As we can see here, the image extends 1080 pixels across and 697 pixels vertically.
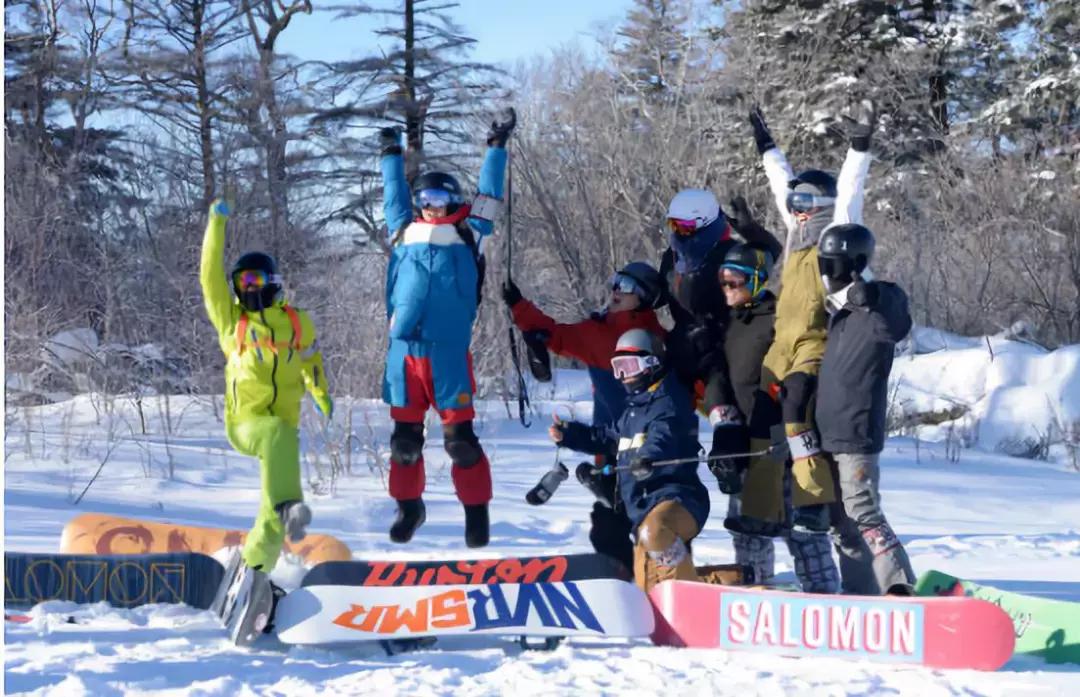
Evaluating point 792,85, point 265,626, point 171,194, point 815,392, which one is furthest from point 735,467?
point 792,85

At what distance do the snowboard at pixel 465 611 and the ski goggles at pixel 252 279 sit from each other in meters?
1.42

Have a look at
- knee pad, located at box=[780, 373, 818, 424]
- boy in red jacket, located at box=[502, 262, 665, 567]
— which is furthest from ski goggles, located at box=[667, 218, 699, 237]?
knee pad, located at box=[780, 373, 818, 424]

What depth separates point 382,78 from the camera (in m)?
20.0

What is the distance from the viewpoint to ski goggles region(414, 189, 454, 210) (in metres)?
5.55

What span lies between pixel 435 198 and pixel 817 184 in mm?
1864

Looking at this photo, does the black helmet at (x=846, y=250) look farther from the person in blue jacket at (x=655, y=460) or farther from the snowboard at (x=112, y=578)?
the snowboard at (x=112, y=578)

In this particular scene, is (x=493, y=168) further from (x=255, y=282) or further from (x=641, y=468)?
(x=641, y=468)

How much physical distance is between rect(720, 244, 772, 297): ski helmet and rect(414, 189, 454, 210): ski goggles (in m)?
1.40

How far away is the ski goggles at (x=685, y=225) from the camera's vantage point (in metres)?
5.66

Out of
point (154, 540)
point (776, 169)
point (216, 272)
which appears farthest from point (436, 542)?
point (776, 169)

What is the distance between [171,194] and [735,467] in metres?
13.6

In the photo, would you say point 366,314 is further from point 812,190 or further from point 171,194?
Answer: point 171,194

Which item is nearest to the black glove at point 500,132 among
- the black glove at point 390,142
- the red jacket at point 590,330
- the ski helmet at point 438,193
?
the ski helmet at point 438,193

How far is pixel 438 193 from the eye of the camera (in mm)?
5555
